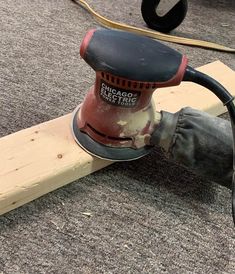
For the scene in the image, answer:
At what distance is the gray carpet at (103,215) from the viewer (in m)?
0.81

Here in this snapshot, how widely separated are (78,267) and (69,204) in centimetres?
14

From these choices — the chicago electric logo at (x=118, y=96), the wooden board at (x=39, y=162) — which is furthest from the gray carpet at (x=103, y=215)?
the chicago electric logo at (x=118, y=96)

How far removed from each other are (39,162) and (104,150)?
0.13 meters

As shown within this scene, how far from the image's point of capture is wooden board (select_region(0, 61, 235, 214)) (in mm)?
836

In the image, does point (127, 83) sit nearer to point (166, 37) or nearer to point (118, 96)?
point (118, 96)

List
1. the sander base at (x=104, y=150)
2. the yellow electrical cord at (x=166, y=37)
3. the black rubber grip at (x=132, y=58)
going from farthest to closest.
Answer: the yellow electrical cord at (x=166, y=37) < the sander base at (x=104, y=150) < the black rubber grip at (x=132, y=58)

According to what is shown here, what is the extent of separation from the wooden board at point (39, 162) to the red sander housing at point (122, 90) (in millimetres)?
29

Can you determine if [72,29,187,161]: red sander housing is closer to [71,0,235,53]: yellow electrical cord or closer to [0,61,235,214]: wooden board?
[0,61,235,214]: wooden board

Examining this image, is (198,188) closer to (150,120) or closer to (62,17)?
(150,120)

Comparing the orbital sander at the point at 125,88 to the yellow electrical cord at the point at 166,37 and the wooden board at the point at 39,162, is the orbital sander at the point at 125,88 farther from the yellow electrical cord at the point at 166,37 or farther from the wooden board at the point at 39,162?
the yellow electrical cord at the point at 166,37

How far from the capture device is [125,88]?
32.2 inches

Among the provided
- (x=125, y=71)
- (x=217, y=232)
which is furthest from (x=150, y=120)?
(x=217, y=232)

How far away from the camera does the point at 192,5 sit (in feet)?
5.26

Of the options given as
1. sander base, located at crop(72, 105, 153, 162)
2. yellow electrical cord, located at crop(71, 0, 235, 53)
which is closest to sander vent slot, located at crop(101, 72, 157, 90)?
sander base, located at crop(72, 105, 153, 162)
